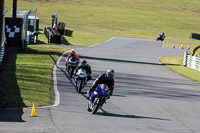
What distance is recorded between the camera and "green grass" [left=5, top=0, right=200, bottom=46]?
3039 inches

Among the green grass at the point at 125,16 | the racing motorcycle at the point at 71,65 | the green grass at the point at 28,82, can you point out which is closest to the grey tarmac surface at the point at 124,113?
the racing motorcycle at the point at 71,65

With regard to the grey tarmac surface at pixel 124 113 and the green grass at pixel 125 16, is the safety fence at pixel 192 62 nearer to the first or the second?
the grey tarmac surface at pixel 124 113

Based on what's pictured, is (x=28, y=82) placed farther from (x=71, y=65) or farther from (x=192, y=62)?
(x=192, y=62)

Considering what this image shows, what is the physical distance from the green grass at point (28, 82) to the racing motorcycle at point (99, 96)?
66.6 inches

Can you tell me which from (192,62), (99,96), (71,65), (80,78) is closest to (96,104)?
A: (99,96)

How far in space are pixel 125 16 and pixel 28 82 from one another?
8010 centimetres

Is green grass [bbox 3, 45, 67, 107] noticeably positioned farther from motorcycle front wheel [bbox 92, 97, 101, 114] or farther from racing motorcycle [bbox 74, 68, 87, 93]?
motorcycle front wheel [bbox 92, 97, 101, 114]

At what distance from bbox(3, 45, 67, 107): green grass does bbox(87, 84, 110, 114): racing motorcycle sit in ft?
5.55

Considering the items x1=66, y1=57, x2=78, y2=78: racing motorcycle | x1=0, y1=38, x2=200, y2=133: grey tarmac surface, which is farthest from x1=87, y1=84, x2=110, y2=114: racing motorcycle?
x1=66, y1=57, x2=78, y2=78: racing motorcycle

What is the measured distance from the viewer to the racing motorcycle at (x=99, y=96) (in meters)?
13.1

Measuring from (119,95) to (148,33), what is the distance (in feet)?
194

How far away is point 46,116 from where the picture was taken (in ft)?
39.7

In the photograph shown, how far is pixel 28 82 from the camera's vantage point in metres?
18.5

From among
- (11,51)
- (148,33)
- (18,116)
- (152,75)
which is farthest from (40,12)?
(18,116)
